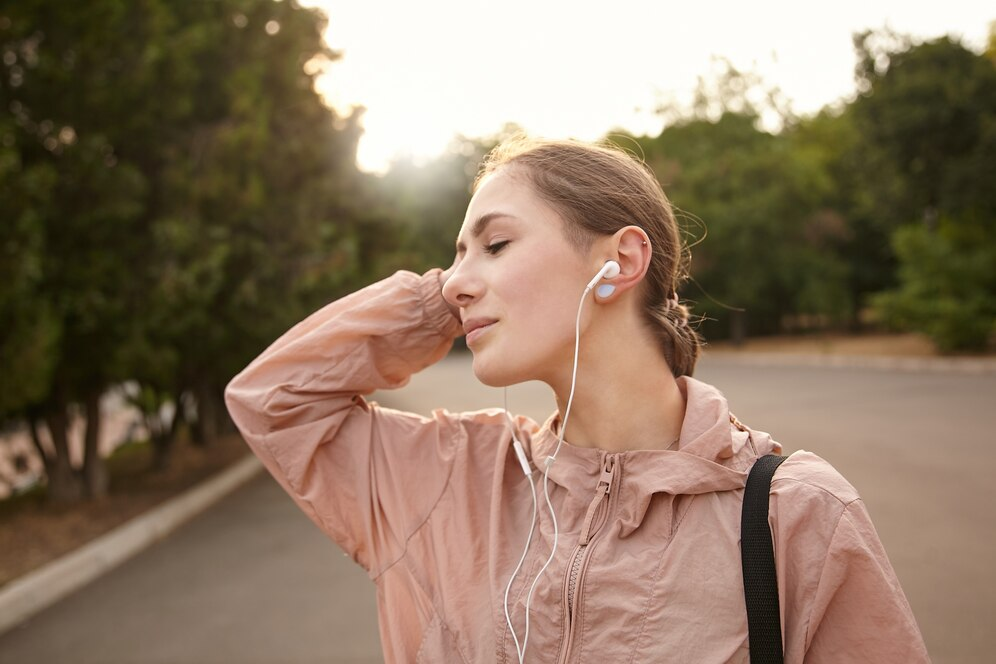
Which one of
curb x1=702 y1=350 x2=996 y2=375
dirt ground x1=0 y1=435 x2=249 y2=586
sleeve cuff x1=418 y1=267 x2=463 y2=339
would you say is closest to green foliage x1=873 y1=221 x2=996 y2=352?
curb x1=702 y1=350 x2=996 y2=375

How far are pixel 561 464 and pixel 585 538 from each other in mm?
190

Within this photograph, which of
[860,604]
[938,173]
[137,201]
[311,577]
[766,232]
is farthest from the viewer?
[766,232]

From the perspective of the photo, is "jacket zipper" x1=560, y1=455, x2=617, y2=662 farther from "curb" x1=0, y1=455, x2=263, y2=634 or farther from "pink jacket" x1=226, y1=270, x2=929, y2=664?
"curb" x1=0, y1=455, x2=263, y2=634

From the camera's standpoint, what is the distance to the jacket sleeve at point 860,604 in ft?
4.83

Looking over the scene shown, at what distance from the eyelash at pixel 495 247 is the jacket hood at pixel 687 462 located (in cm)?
44

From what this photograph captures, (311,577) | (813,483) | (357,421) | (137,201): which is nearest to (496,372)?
(357,421)

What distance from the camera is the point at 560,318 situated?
1794 millimetres

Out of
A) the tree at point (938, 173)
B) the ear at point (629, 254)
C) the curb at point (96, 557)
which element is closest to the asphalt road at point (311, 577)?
the curb at point (96, 557)

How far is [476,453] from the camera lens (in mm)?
2014

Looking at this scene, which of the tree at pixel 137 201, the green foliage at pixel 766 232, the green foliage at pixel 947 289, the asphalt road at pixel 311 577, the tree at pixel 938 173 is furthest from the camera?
the green foliage at pixel 766 232

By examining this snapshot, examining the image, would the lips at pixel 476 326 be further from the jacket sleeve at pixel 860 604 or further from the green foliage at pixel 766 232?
the green foliage at pixel 766 232

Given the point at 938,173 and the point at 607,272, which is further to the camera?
the point at 938,173

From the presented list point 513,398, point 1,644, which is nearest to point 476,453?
point 1,644

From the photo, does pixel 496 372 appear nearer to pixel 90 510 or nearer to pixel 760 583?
pixel 760 583
